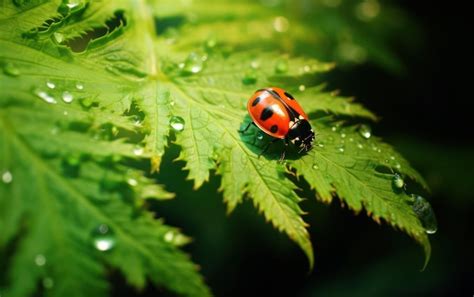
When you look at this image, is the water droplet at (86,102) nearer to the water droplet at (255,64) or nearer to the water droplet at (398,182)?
the water droplet at (255,64)

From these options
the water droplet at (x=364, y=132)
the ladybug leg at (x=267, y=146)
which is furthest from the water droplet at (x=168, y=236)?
the water droplet at (x=364, y=132)

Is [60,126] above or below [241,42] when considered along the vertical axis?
below

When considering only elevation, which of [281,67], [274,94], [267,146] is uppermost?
[281,67]

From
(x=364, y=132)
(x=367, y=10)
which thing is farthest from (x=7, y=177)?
(x=367, y=10)

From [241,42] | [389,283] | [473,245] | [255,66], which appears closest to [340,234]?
[389,283]

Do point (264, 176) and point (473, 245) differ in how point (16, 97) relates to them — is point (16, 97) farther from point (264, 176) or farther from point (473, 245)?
point (473, 245)

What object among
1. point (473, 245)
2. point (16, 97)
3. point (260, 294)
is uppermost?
point (16, 97)

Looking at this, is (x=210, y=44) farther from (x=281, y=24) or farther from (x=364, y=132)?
Answer: (x=281, y=24)
